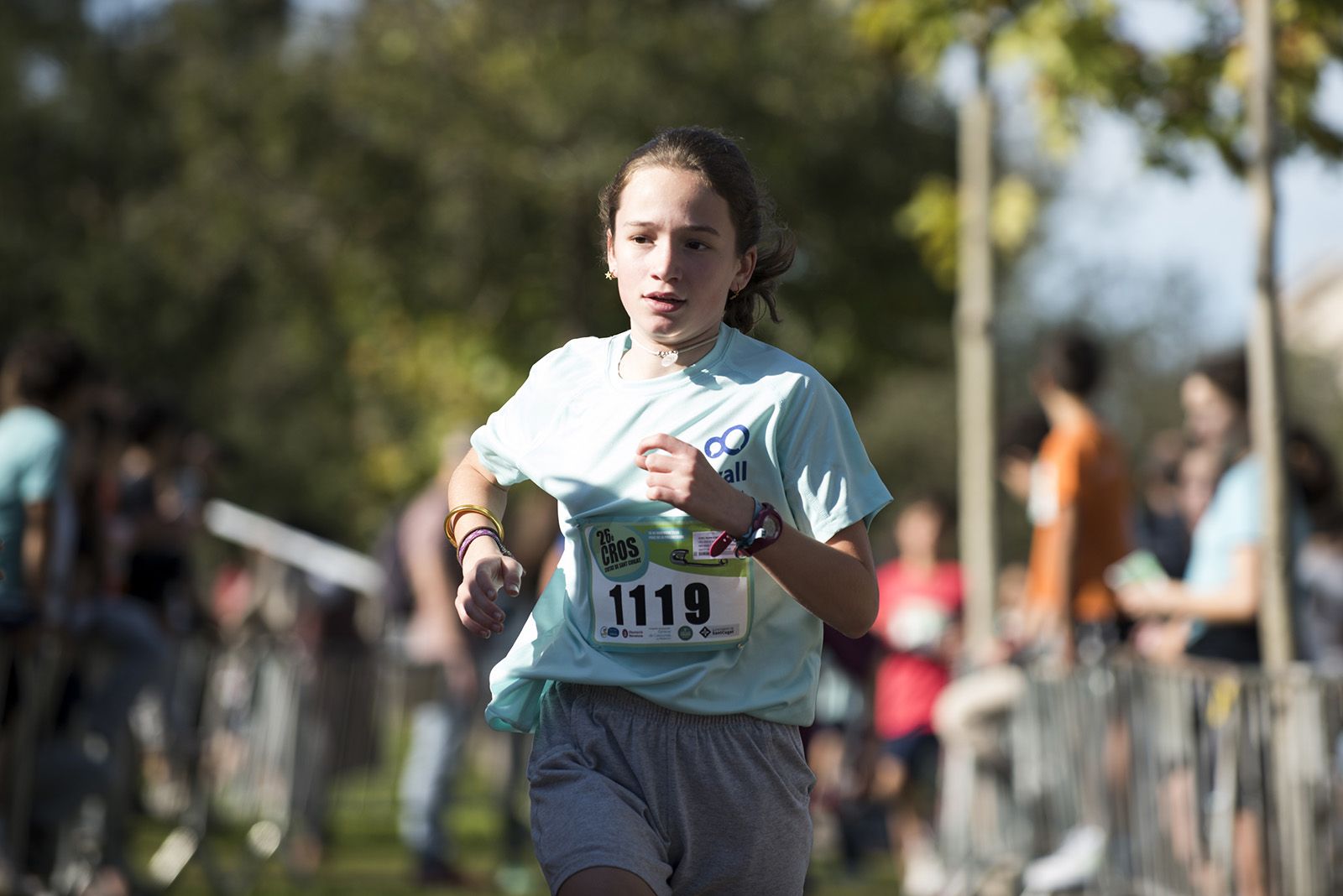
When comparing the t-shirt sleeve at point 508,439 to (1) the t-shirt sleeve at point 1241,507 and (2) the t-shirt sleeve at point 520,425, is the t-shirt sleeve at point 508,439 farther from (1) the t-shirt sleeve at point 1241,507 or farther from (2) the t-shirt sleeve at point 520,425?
(1) the t-shirt sleeve at point 1241,507

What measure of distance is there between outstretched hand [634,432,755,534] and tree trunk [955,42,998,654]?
666 centimetres

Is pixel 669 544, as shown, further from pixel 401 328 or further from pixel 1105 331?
pixel 1105 331

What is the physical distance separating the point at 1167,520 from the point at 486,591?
7955mm

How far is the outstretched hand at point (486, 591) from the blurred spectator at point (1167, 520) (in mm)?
6869

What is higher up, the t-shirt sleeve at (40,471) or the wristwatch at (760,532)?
the t-shirt sleeve at (40,471)

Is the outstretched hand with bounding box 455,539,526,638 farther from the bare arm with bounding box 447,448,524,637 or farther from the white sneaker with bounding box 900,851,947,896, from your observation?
the white sneaker with bounding box 900,851,947,896

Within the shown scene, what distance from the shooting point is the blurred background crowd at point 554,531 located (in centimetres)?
702

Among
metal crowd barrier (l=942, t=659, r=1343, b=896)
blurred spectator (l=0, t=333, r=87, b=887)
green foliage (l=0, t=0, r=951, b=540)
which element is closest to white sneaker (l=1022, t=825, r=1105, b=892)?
metal crowd barrier (l=942, t=659, r=1343, b=896)

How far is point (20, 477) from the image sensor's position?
6.98m

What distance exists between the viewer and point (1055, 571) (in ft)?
26.1

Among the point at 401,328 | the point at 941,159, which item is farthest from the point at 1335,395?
the point at 401,328

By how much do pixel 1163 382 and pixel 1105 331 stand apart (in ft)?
5.98

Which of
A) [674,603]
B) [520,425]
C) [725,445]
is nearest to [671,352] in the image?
[725,445]

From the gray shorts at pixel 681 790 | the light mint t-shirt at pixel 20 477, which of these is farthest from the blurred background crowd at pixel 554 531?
the gray shorts at pixel 681 790
